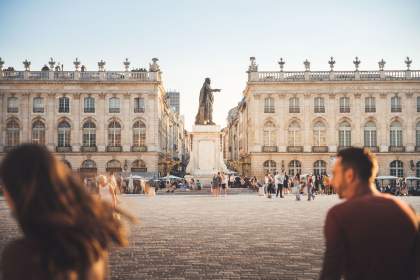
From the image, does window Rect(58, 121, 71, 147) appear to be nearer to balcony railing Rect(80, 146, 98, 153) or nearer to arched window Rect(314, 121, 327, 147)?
balcony railing Rect(80, 146, 98, 153)

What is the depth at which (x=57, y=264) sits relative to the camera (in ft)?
7.22

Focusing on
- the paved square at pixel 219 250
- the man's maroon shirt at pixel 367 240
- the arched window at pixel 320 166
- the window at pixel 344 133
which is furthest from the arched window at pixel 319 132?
the man's maroon shirt at pixel 367 240

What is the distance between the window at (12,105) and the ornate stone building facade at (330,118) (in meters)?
25.7

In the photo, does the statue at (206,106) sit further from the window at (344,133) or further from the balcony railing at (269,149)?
the window at (344,133)

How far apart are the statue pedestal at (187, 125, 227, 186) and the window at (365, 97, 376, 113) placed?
87.2ft

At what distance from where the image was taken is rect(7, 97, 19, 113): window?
5688cm

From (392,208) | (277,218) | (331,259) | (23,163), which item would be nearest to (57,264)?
(23,163)

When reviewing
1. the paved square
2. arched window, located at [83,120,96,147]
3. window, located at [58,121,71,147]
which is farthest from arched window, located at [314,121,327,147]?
the paved square

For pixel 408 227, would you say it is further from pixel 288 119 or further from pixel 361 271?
pixel 288 119

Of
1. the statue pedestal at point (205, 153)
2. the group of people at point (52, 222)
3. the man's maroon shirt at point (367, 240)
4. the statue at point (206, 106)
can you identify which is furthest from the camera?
the statue pedestal at point (205, 153)

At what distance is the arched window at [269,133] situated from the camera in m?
57.8

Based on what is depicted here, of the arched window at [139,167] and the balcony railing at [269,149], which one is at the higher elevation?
the balcony railing at [269,149]

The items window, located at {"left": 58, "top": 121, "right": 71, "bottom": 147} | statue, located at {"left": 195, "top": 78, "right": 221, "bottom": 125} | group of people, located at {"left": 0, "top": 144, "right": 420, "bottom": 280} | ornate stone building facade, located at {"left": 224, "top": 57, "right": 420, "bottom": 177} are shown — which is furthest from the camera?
ornate stone building facade, located at {"left": 224, "top": 57, "right": 420, "bottom": 177}

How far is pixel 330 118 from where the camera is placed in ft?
189
